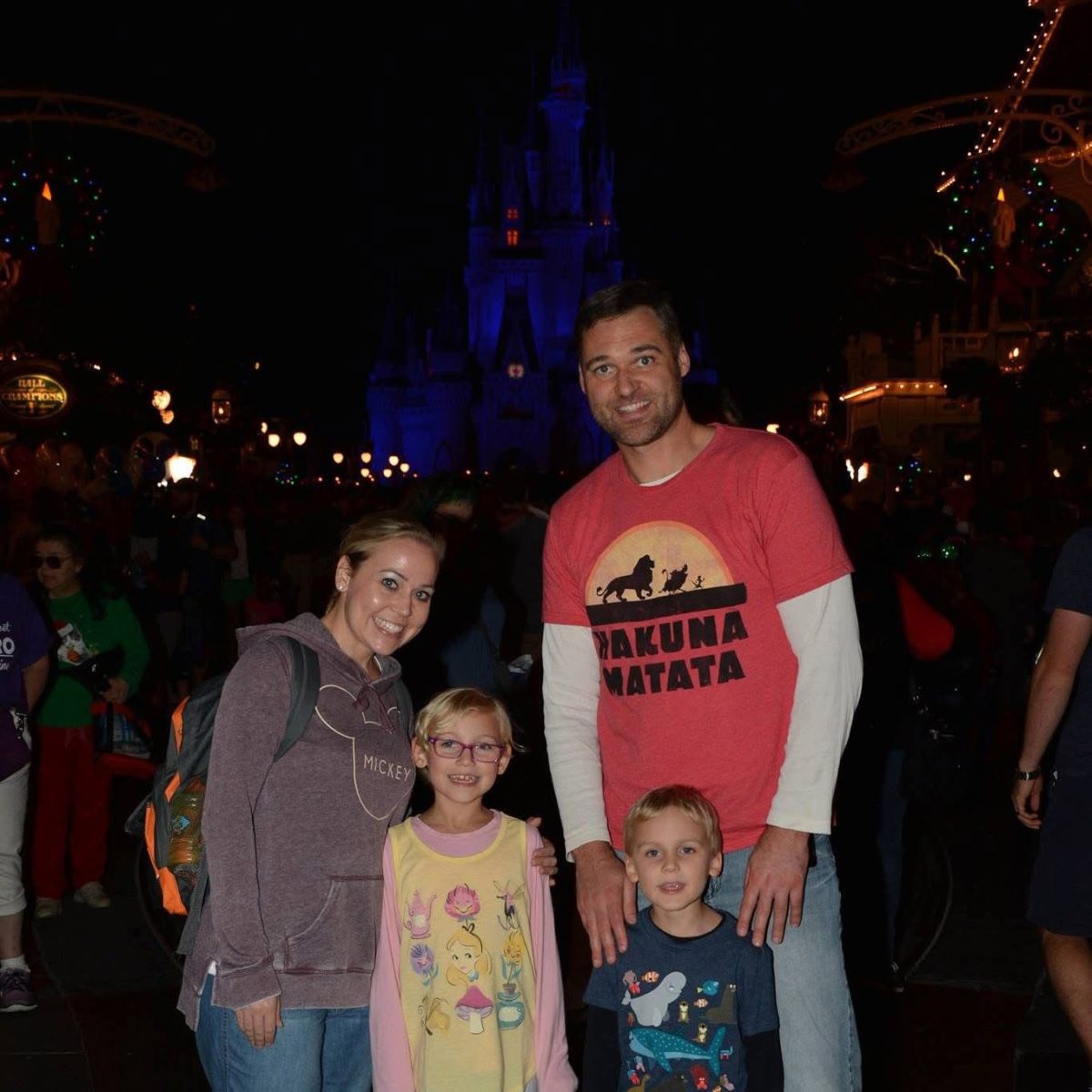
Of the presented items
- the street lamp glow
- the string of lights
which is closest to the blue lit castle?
the street lamp glow

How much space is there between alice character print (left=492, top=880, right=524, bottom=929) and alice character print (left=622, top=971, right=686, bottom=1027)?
40cm

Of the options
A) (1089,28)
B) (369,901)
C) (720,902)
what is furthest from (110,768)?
(1089,28)

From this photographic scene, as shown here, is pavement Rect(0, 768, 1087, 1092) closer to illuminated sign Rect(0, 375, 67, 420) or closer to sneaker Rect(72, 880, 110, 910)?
sneaker Rect(72, 880, 110, 910)

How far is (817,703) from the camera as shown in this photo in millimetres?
3039

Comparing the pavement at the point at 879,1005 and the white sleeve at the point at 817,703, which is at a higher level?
the white sleeve at the point at 817,703

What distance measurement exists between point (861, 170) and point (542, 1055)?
363 inches

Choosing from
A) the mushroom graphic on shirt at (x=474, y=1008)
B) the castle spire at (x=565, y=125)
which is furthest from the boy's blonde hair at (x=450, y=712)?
the castle spire at (x=565, y=125)

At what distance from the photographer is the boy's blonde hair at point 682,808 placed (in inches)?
123

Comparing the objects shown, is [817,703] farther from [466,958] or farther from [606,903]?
[466,958]

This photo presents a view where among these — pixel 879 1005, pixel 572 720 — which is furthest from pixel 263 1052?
pixel 879 1005

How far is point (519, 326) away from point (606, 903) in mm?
87983

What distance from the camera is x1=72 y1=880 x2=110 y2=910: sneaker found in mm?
7332

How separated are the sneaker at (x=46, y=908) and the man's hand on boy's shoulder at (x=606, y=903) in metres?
4.72

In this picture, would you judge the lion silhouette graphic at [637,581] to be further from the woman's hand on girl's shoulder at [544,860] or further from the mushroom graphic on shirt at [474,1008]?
the mushroom graphic on shirt at [474,1008]
